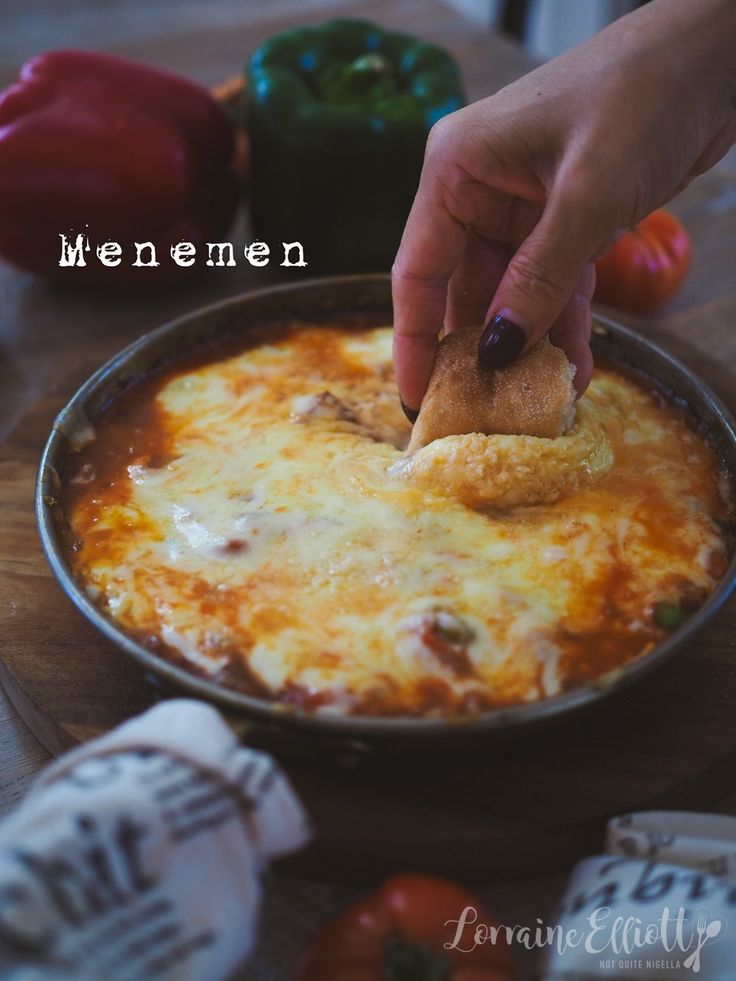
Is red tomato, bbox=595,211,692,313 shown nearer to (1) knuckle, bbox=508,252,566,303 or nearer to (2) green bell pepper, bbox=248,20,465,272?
(2) green bell pepper, bbox=248,20,465,272

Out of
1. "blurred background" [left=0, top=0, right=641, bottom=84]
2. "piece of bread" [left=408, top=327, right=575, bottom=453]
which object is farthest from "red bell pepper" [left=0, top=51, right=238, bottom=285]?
"piece of bread" [left=408, top=327, right=575, bottom=453]

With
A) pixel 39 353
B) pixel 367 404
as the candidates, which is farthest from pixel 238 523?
pixel 39 353

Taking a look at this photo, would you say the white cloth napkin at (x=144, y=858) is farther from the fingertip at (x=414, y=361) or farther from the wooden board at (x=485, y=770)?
the fingertip at (x=414, y=361)

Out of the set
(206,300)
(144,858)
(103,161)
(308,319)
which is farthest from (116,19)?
(144,858)

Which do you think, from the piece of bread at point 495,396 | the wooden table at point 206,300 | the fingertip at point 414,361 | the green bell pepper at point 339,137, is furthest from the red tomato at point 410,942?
the green bell pepper at point 339,137

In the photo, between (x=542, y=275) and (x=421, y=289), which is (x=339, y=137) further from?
(x=542, y=275)
